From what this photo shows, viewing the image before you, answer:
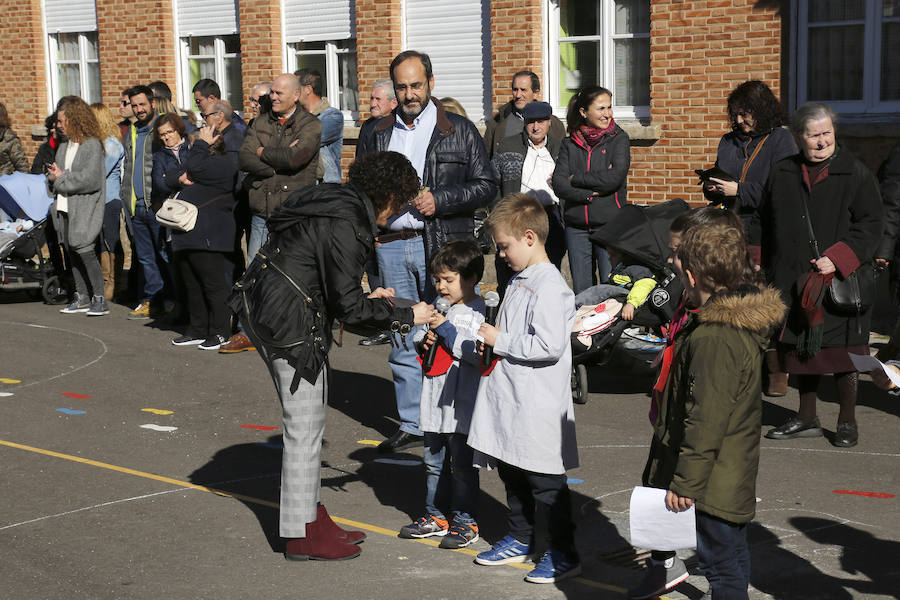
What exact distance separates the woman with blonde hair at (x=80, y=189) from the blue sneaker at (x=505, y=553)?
868 cm

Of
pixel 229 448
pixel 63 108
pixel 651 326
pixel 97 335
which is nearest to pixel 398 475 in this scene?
pixel 229 448

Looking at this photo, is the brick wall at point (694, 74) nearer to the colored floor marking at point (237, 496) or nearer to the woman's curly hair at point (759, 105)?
the woman's curly hair at point (759, 105)

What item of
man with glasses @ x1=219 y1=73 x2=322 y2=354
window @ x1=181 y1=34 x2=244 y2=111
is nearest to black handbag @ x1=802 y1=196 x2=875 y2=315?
man with glasses @ x1=219 y1=73 x2=322 y2=354

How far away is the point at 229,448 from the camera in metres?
8.13

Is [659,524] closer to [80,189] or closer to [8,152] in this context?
[80,189]

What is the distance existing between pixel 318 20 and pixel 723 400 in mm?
14126

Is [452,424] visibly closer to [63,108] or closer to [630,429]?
[630,429]

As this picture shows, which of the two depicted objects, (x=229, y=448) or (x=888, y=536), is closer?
(x=888, y=536)

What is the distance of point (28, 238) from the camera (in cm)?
1412

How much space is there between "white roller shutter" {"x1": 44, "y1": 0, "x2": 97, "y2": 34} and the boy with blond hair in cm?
→ 1693

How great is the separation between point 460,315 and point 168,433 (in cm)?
331

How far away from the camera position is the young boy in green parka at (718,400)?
454 cm

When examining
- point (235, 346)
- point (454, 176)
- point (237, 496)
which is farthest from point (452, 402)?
point (235, 346)

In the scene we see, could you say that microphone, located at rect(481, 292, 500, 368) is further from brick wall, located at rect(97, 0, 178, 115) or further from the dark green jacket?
brick wall, located at rect(97, 0, 178, 115)
